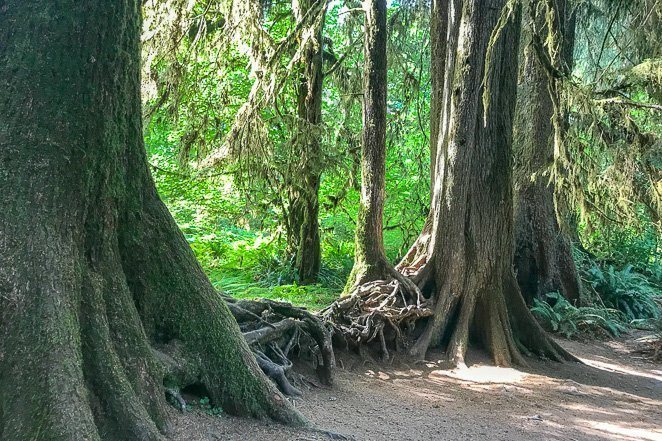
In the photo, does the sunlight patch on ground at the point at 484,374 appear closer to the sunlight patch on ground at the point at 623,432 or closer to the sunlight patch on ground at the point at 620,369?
the sunlight patch on ground at the point at 623,432

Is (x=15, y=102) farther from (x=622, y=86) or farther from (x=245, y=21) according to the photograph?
(x=622, y=86)

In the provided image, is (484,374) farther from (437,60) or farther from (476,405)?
(437,60)

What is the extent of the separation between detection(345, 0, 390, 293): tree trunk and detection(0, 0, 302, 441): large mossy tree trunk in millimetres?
5430

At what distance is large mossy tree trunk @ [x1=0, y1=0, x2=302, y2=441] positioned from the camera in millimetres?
3018

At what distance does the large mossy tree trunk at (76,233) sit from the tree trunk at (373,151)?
5.43 metres

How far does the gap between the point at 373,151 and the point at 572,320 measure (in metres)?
5.29

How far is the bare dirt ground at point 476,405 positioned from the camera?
18.3 feet

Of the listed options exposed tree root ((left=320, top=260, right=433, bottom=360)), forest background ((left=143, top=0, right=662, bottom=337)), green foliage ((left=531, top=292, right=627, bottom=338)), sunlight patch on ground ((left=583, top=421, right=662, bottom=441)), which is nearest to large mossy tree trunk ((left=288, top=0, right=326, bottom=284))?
forest background ((left=143, top=0, right=662, bottom=337))

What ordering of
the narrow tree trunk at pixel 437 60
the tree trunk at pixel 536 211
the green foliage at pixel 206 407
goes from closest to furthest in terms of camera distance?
the green foliage at pixel 206 407 < the narrow tree trunk at pixel 437 60 < the tree trunk at pixel 536 211

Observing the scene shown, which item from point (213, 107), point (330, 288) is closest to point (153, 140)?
point (213, 107)

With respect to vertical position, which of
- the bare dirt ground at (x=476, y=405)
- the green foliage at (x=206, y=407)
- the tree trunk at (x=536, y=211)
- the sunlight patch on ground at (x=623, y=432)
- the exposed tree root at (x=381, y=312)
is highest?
the tree trunk at (x=536, y=211)

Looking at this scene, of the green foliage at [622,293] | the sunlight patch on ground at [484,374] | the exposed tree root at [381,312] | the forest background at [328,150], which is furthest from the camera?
the green foliage at [622,293]

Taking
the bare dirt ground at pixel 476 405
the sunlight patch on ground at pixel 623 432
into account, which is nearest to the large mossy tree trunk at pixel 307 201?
the bare dirt ground at pixel 476 405

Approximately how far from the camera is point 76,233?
11.3 ft
